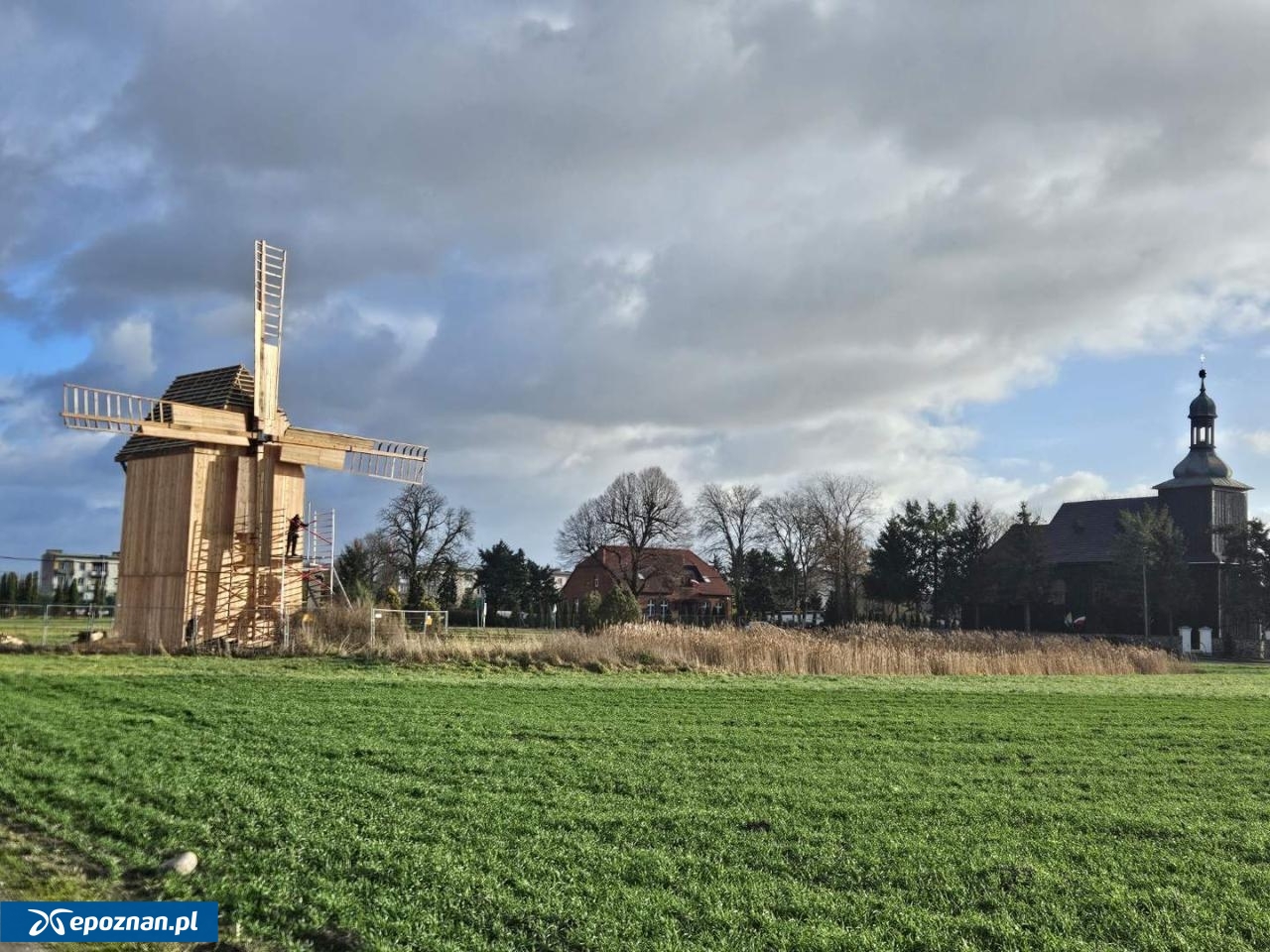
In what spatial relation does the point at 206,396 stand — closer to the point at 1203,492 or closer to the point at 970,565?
the point at 970,565

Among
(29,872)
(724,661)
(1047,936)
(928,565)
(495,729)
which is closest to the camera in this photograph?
(1047,936)

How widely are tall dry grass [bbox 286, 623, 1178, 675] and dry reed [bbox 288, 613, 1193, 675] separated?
0.02m

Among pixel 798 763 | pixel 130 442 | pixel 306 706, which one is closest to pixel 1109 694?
pixel 798 763

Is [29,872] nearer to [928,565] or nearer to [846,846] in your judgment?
[846,846]

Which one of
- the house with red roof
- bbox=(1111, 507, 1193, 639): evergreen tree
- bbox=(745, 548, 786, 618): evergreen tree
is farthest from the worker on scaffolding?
bbox=(745, 548, 786, 618): evergreen tree

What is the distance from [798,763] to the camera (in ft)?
34.3

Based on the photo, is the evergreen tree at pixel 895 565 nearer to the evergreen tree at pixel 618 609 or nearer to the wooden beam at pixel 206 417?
the evergreen tree at pixel 618 609

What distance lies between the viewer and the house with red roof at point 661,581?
71812 millimetres

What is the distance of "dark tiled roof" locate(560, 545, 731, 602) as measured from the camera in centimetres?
7269

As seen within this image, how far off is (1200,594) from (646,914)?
64.6 m

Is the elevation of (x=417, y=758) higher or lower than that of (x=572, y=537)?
lower

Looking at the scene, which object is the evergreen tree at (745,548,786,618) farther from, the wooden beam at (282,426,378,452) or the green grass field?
the green grass field

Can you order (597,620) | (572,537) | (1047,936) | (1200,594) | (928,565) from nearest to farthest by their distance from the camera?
(1047,936) → (597,620) → (1200,594) → (928,565) → (572,537)

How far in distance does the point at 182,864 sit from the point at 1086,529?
70.7 meters
